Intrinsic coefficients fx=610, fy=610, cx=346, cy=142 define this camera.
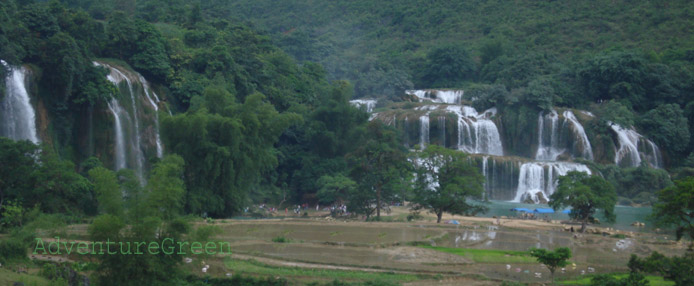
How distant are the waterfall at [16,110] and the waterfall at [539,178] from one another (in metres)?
36.7

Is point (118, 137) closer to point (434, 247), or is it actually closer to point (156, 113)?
point (156, 113)

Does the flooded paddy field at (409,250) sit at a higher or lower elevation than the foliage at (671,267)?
lower

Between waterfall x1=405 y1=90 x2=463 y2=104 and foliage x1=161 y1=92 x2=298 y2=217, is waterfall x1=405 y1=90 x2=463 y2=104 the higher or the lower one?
the higher one

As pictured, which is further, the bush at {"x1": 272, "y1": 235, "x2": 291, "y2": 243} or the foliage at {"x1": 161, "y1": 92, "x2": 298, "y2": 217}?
the foliage at {"x1": 161, "y1": 92, "x2": 298, "y2": 217}

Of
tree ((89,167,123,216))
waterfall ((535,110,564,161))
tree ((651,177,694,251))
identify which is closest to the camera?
tree ((89,167,123,216))

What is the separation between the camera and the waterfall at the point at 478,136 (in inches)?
2245

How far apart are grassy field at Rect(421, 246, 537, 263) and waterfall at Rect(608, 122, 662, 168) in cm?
3560

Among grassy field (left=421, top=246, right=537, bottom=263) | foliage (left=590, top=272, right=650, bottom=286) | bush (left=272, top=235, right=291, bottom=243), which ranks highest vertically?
foliage (left=590, top=272, right=650, bottom=286)

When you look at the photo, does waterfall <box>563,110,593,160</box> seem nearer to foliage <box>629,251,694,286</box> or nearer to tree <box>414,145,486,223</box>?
tree <box>414,145,486,223</box>

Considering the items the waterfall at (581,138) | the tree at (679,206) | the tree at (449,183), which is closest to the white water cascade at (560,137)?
the waterfall at (581,138)

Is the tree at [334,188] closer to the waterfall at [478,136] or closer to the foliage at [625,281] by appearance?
the waterfall at [478,136]

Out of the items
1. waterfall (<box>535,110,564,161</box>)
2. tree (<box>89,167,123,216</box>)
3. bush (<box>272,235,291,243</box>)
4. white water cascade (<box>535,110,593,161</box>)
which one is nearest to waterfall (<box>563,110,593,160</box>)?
white water cascade (<box>535,110,593,161</box>)

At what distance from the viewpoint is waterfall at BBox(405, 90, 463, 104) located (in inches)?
2680

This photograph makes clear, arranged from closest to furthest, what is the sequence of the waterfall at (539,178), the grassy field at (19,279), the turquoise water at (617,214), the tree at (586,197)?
the grassy field at (19,279) < the tree at (586,197) < the turquoise water at (617,214) < the waterfall at (539,178)
